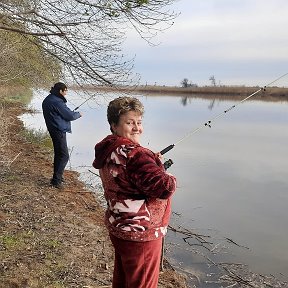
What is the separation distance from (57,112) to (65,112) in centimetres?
12

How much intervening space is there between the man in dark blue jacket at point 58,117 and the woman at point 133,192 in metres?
3.85

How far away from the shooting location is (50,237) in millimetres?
4609

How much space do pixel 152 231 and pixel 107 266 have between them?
2035 millimetres

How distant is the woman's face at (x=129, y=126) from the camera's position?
2.33m

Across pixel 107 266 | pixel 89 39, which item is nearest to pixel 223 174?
pixel 89 39

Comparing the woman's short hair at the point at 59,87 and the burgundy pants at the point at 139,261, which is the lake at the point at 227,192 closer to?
the woman's short hair at the point at 59,87

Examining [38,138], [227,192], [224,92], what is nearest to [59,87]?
[227,192]

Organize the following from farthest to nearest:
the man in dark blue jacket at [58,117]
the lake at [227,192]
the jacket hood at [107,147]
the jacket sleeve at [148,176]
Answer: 1. the man in dark blue jacket at [58,117]
2. the lake at [227,192]
3. the jacket hood at [107,147]
4. the jacket sleeve at [148,176]

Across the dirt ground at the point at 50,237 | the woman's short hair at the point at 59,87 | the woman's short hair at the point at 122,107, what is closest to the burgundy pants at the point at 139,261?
the woman's short hair at the point at 122,107

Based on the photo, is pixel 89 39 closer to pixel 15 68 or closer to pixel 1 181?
pixel 1 181

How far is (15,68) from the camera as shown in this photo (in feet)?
33.9

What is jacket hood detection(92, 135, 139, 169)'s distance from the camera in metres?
2.28

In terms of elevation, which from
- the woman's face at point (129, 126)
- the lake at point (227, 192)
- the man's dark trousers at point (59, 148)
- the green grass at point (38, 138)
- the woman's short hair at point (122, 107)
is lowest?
the lake at point (227, 192)

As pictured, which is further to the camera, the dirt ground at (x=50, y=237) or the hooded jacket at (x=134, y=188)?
the dirt ground at (x=50, y=237)
